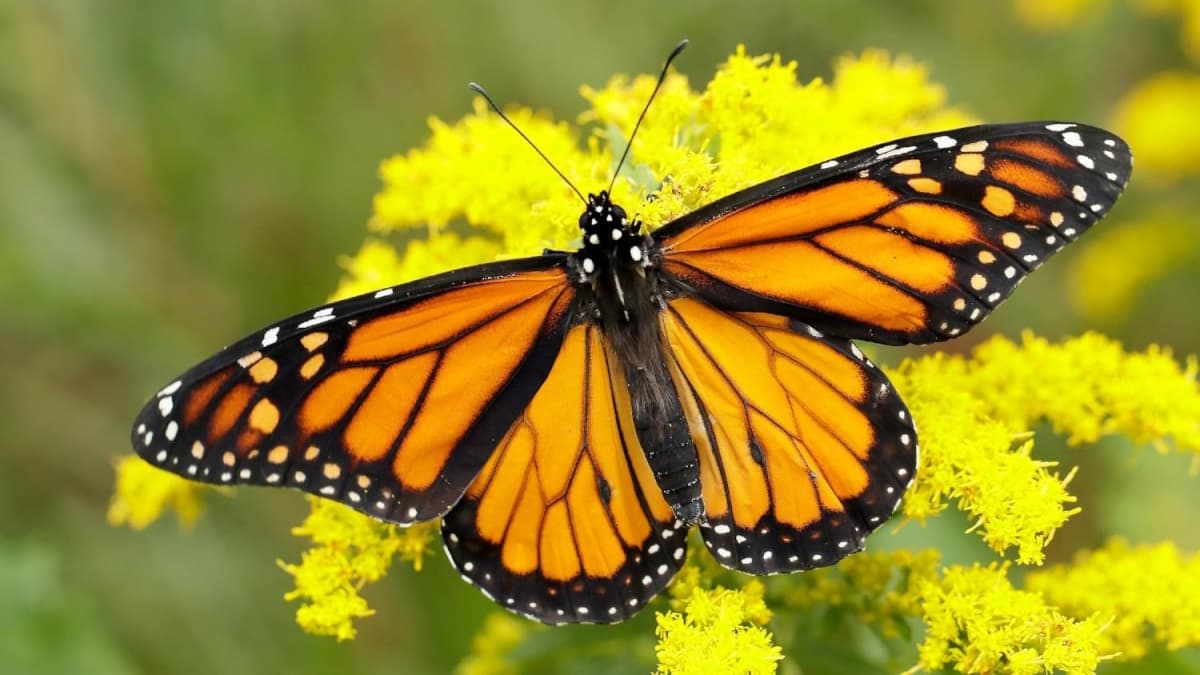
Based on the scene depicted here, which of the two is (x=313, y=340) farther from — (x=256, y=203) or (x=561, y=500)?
(x=256, y=203)

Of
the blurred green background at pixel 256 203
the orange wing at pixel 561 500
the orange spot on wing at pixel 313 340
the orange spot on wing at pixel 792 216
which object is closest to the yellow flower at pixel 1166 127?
the blurred green background at pixel 256 203

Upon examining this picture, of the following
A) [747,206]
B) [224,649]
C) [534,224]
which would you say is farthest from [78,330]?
[747,206]

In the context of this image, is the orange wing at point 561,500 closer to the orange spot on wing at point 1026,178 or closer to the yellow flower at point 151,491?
the orange spot on wing at point 1026,178

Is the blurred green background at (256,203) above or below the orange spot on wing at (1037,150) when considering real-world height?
above

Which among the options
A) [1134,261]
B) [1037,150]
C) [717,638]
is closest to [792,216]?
[1037,150]

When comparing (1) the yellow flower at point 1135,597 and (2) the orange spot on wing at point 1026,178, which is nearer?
(2) the orange spot on wing at point 1026,178

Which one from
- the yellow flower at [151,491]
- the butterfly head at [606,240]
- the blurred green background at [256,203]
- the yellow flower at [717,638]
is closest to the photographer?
the yellow flower at [717,638]

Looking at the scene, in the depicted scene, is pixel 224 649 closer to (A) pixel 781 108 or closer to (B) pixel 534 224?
(B) pixel 534 224

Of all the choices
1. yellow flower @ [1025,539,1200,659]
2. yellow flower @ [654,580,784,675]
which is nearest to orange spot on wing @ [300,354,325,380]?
yellow flower @ [654,580,784,675]
